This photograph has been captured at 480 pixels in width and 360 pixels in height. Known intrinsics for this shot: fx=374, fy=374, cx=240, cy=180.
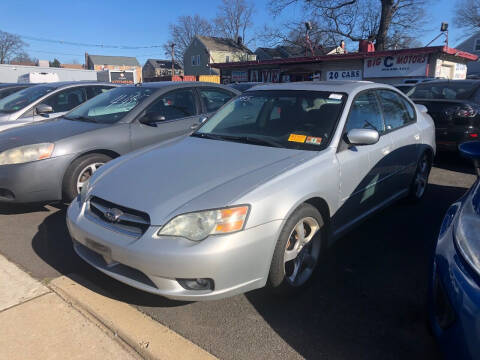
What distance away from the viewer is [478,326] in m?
1.50

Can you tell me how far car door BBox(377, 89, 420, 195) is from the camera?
4.00 metres

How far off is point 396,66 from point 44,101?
14395mm

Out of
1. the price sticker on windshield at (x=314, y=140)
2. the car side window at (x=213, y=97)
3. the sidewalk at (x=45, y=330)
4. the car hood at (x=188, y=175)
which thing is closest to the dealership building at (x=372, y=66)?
the car side window at (x=213, y=97)

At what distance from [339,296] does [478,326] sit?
4.61 feet

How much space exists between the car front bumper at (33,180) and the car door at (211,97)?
7.27 feet

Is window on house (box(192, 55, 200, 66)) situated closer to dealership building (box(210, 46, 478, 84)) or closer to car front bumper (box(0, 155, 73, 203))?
dealership building (box(210, 46, 478, 84))

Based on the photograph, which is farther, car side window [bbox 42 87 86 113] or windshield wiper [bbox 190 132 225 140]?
car side window [bbox 42 87 86 113]

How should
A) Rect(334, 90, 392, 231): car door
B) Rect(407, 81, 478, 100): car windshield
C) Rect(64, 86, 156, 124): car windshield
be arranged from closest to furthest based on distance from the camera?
Rect(334, 90, 392, 231): car door, Rect(64, 86, 156, 124): car windshield, Rect(407, 81, 478, 100): car windshield

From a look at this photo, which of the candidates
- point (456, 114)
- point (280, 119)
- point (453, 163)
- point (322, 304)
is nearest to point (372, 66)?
point (453, 163)

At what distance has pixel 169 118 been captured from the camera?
5230 mm

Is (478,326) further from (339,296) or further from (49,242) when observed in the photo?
(49,242)

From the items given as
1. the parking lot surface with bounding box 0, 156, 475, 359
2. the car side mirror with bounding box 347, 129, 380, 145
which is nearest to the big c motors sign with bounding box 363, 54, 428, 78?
→ the parking lot surface with bounding box 0, 156, 475, 359

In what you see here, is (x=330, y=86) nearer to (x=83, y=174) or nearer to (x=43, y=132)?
(x=83, y=174)

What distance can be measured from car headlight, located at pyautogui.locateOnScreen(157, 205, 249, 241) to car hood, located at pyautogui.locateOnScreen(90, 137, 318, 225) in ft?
0.14
